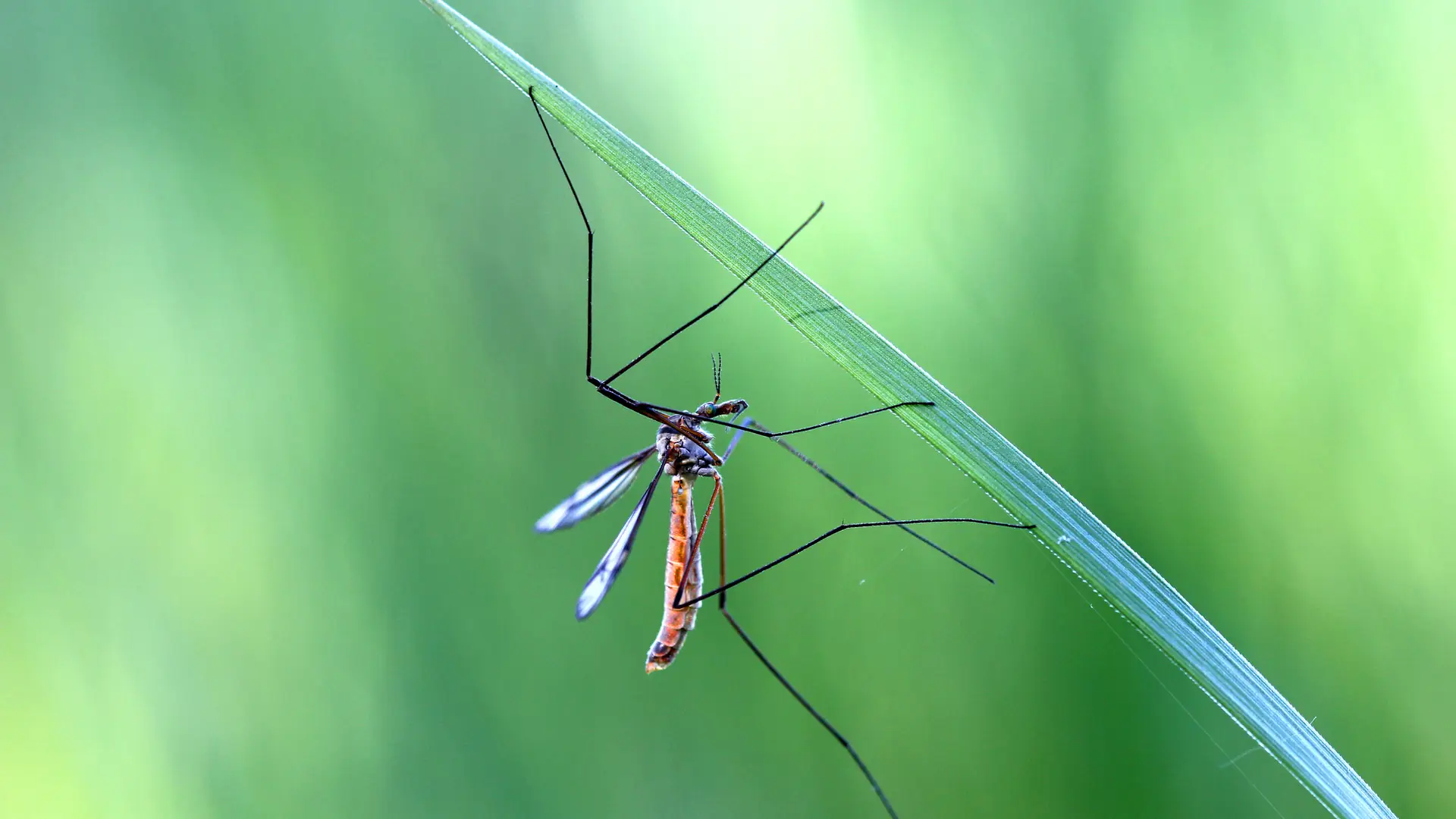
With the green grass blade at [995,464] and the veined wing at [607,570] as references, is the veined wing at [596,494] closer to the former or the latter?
the veined wing at [607,570]

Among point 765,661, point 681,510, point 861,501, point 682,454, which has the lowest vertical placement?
point 765,661

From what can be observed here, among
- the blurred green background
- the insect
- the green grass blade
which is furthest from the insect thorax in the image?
the green grass blade

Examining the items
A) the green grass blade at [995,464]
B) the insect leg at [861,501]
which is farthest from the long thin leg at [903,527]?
the green grass blade at [995,464]

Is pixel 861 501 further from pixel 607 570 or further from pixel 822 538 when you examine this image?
pixel 607 570

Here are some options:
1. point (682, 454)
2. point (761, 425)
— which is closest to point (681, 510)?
point (682, 454)

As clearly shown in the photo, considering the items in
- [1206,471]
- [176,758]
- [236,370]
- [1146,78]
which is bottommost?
[1206,471]

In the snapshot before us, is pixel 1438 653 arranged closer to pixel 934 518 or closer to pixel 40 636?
Result: pixel 934 518

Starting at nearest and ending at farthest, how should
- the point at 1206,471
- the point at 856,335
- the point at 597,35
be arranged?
the point at 856,335 < the point at 1206,471 < the point at 597,35

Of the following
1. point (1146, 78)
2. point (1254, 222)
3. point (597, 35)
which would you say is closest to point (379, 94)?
point (597, 35)
